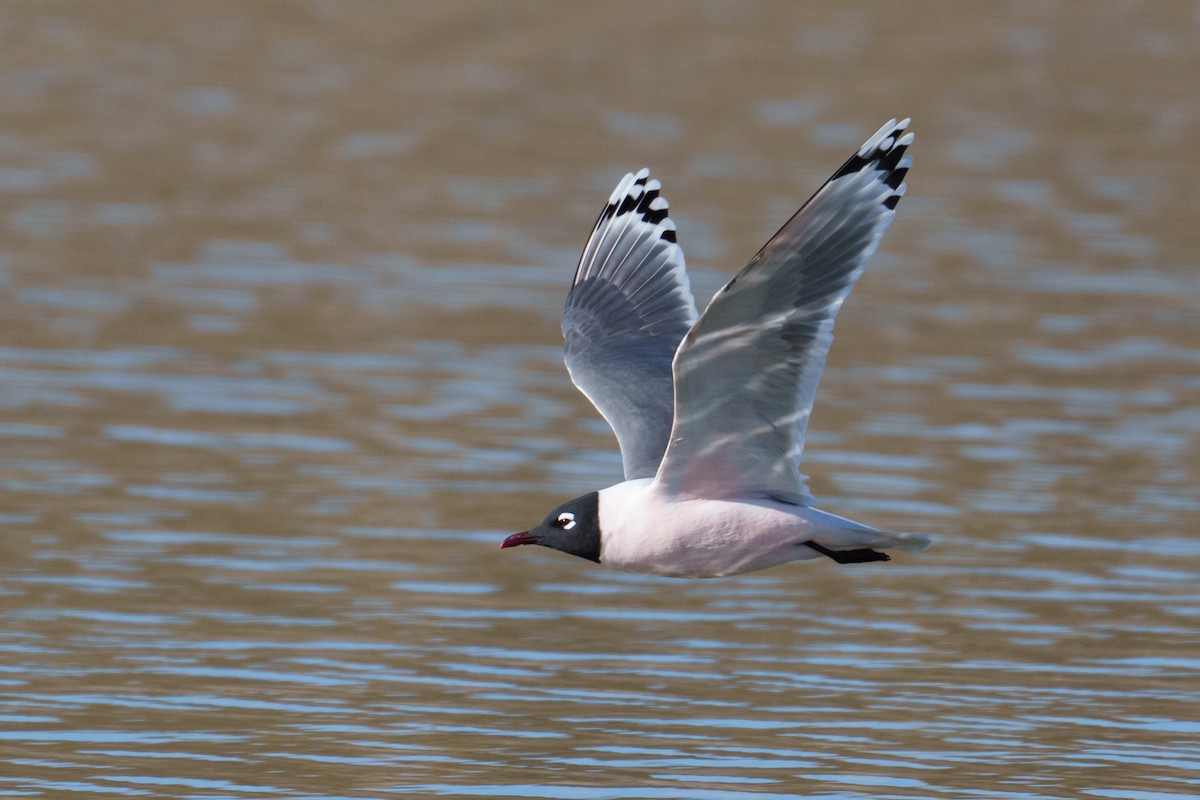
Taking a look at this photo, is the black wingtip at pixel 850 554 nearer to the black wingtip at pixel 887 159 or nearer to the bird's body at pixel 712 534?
the bird's body at pixel 712 534

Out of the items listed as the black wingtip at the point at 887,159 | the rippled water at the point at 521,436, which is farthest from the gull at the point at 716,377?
the rippled water at the point at 521,436

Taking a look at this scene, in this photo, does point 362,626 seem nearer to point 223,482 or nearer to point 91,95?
point 223,482

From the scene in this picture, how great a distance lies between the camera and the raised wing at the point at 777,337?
807 centimetres

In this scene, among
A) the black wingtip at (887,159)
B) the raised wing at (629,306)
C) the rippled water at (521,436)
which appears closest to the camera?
the black wingtip at (887,159)

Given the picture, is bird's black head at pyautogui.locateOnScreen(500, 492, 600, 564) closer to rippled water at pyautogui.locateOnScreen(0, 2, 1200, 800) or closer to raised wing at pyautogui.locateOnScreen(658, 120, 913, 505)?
raised wing at pyautogui.locateOnScreen(658, 120, 913, 505)

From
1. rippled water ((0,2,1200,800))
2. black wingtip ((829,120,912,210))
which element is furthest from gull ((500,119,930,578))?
rippled water ((0,2,1200,800))

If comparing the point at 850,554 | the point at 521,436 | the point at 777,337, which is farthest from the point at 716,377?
the point at 521,436

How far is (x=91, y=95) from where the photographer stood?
2820 cm

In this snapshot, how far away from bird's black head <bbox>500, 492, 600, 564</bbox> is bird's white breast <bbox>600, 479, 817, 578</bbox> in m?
0.06

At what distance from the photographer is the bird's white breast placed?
898 cm

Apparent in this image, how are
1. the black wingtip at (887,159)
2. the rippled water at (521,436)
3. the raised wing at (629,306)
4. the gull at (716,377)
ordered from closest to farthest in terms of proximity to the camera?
the black wingtip at (887,159) → the gull at (716,377) → the raised wing at (629,306) → the rippled water at (521,436)

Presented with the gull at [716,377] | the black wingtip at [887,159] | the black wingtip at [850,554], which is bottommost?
the black wingtip at [850,554]

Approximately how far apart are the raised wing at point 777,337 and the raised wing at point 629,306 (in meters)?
1.22

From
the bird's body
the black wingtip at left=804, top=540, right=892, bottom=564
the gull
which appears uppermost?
the gull
